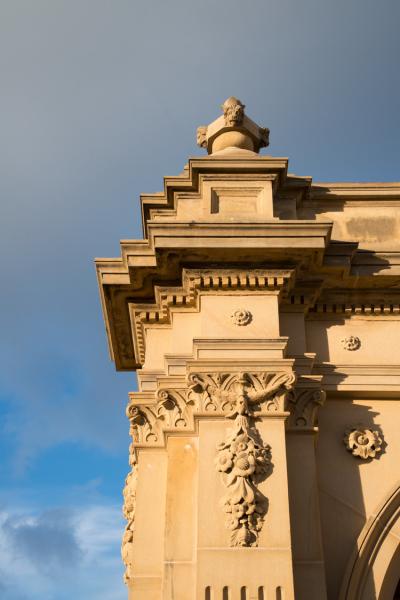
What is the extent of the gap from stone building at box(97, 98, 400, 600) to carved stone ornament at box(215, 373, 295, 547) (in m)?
0.02

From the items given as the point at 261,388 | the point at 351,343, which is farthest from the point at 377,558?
the point at 351,343

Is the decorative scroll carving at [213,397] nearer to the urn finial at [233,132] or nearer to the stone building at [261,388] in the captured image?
the stone building at [261,388]

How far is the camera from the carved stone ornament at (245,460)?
31.0 feet

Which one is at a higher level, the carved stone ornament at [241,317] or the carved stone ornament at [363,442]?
the carved stone ornament at [241,317]

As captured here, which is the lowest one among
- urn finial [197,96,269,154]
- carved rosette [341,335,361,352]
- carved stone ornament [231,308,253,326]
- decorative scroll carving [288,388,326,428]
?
decorative scroll carving [288,388,326,428]

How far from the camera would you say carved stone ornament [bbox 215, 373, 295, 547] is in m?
9.45

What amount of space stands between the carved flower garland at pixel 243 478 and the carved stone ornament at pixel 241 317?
1.66 metres

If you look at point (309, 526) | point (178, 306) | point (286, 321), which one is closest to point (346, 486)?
point (309, 526)

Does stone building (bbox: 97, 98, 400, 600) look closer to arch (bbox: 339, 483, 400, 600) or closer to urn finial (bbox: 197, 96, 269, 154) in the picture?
arch (bbox: 339, 483, 400, 600)

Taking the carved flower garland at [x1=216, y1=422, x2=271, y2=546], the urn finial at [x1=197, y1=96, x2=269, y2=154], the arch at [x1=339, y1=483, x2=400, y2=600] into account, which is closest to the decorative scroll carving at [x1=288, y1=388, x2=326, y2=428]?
the carved flower garland at [x1=216, y1=422, x2=271, y2=546]

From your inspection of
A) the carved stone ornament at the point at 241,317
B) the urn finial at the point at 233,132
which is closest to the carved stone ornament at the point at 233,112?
the urn finial at the point at 233,132

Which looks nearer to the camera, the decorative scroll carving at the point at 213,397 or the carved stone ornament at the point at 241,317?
the decorative scroll carving at the point at 213,397

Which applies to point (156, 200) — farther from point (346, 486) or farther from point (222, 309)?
point (346, 486)

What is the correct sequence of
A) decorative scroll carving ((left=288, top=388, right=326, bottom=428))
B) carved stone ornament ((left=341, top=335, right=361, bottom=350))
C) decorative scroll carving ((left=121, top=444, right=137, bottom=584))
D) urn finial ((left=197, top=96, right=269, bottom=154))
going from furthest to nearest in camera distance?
urn finial ((left=197, top=96, right=269, bottom=154)) → carved stone ornament ((left=341, top=335, right=361, bottom=350)) → decorative scroll carving ((left=121, top=444, right=137, bottom=584)) → decorative scroll carving ((left=288, top=388, right=326, bottom=428))
